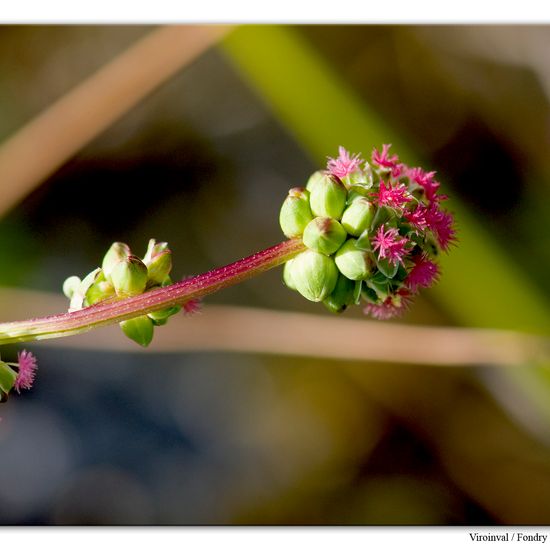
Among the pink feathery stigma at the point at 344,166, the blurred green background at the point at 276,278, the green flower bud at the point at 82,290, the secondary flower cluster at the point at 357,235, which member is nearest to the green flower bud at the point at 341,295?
the secondary flower cluster at the point at 357,235

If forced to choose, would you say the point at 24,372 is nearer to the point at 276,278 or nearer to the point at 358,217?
the point at 358,217

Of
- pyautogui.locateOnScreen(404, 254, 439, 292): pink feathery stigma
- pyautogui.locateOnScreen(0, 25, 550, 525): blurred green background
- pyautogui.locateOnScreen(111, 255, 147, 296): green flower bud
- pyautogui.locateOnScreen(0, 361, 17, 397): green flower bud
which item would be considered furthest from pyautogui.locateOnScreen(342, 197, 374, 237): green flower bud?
pyautogui.locateOnScreen(0, 25, 550, 525): blurred green background

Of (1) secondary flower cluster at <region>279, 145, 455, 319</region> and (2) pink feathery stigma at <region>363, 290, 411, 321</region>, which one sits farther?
(2) pink feathery stigma at <region>363, 290, 411, 321</region>

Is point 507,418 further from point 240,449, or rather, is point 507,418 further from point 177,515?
point 177,515

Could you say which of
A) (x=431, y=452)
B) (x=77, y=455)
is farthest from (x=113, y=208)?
(x=431, y=452)

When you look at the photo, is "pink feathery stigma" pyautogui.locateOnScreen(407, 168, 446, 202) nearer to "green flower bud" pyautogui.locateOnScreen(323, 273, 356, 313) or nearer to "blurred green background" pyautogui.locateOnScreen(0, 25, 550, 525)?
"green flower bud" pyautogui.locateOnScreen(323, 273, 356, 313)

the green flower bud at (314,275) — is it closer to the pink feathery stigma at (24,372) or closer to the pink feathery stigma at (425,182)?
the pink feathery stigma at (425,182)

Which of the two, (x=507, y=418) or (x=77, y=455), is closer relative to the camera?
(x=77, y=455)
